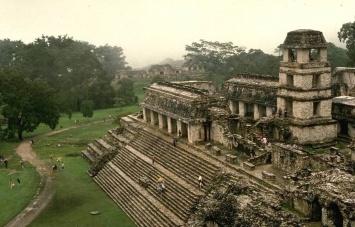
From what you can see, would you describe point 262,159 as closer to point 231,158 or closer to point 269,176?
point 231,158

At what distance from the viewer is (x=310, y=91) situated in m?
26.7

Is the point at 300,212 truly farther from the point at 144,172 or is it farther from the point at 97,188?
the point at 97,188

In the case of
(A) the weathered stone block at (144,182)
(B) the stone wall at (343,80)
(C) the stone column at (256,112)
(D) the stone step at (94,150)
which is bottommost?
(D) the stone step at (94,150)

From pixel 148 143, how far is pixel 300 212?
48.9ft

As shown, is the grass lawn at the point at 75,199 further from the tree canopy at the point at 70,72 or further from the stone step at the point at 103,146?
the tree canopy at the point at 70,72

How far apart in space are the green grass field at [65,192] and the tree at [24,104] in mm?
1668

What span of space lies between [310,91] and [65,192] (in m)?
15.5

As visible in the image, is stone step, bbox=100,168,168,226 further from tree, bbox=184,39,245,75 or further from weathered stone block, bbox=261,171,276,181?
tree, bbox=184,39,245,75

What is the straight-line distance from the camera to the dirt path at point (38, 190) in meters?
23.4

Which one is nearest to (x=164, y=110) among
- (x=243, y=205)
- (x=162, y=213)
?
(x=162, y=213)

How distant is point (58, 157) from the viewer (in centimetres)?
3469

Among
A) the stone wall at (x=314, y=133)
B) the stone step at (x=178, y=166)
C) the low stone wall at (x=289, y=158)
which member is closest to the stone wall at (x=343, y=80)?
the stone wall at (x=314, y=133)

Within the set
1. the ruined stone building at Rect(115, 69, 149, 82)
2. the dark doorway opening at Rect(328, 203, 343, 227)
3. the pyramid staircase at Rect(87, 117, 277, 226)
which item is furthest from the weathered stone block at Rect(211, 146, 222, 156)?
the ruined stone building at Rect(115, 69, 149, 82)

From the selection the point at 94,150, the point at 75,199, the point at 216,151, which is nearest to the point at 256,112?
the point at 216,151
